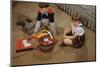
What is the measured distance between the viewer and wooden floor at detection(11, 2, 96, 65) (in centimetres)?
194

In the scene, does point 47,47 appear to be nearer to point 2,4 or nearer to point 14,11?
point 14,11

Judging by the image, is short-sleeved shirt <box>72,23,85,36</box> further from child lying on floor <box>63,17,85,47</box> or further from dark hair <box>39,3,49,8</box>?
dark hair <box>39,3,49,8</box>

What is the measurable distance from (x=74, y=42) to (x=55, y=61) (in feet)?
1.13

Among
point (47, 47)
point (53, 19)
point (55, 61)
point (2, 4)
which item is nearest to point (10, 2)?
point (2, 4)

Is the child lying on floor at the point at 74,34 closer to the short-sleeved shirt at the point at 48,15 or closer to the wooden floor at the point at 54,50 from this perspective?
the wooden floor at the point at 54,50

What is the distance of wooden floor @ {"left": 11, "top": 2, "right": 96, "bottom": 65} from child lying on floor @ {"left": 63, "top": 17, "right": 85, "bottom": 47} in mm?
62

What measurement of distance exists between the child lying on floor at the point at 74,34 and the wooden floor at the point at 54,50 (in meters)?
0.06

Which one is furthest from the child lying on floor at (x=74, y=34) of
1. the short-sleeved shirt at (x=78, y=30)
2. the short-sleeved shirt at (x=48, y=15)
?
the short-sleeved shirt at (x=48, y=15)

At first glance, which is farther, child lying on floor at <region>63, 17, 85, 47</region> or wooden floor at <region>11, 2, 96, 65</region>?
child lying on floor at <region>63, 17, 85, 47</region>

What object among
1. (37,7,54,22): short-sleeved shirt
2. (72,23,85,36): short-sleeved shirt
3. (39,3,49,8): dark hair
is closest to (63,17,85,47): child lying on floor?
(72,23,85,36): short-sleeved shirt

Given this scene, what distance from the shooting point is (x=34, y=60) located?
2010 mm

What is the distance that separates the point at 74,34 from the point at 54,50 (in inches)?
13.0

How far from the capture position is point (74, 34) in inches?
85.3

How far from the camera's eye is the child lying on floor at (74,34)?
2.13 metres
